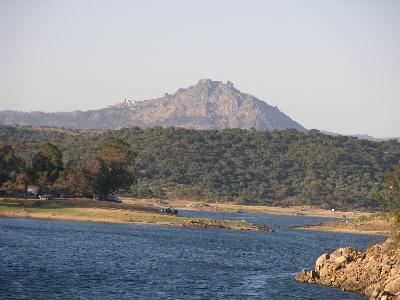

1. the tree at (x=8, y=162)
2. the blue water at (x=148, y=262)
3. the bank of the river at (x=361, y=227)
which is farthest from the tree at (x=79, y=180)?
the bank of the river at (x=361, y=227)

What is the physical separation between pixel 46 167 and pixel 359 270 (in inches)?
4072

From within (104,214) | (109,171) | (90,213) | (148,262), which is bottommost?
(148,262)

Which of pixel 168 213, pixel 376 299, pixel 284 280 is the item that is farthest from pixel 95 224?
pixel 376 299

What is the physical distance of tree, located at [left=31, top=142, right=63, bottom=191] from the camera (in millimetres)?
167250

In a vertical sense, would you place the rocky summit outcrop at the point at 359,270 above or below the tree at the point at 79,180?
below

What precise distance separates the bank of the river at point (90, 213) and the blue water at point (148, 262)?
4668 mm

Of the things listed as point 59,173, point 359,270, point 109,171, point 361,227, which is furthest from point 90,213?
point 359,270

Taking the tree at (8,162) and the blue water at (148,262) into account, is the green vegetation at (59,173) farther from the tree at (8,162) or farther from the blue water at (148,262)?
the blue water at (148,262)

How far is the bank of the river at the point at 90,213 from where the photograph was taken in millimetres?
141125

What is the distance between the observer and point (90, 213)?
148 m

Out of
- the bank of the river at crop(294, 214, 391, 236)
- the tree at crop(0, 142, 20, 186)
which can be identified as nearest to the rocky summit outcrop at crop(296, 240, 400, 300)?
the bank of the river at crop(294, 214, 391, 236)

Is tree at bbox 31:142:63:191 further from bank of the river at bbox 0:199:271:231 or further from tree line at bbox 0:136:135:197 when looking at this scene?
bank of the river at bbox 0:199:271:231

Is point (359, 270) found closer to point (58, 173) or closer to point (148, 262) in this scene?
point (148, 262)

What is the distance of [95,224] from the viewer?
141 m
